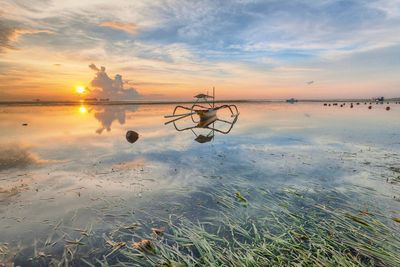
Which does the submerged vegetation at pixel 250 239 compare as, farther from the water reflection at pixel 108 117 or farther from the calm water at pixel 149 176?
the water reflection at pixel 108 117

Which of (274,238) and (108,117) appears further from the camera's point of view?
(108,117)

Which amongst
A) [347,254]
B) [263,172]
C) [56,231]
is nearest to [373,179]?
[263,172]

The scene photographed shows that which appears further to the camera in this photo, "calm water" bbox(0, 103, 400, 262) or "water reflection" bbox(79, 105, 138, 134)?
"water reflection" bbox(79, 105, 138, 134)

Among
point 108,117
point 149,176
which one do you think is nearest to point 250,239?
point 149,176

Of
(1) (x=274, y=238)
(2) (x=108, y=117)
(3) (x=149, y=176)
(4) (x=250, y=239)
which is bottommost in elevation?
(2) (x=108, y=117)

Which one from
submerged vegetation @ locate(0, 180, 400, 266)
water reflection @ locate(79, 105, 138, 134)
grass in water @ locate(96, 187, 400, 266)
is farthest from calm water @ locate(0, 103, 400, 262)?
water reflection @ locate(79, 105, 138, 134)

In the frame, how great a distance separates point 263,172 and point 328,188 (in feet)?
10.9

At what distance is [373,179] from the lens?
11.7 meters

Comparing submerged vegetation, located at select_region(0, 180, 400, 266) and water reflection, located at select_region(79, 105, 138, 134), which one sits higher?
submerged vegetation, located at select_region(0, 180, 400, 266)

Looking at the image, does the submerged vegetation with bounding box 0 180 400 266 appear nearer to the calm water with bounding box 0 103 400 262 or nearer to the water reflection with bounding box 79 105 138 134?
the calm water with bounding box 0 103 400 262

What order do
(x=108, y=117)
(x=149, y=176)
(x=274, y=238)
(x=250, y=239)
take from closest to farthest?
1. (x=274, y=238)
2. (x=250, y=239)
3. (x=149, y=176)
4. (x=108, y=117)

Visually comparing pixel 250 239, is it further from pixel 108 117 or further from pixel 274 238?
pixel 108 117

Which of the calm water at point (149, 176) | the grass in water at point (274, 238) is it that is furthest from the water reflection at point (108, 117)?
the grass in water at point (274, 238)

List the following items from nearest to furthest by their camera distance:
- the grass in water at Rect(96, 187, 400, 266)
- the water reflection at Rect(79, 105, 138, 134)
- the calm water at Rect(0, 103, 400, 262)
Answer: the grass in water at Rect(96, 187, 400, 266) → the calm water at Rect(0, 103, 400, 262) → the water reflection at Rect(79, 105, 138, 134)
